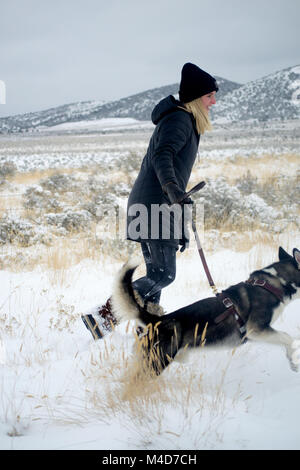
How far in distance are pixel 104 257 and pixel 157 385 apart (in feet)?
12.0

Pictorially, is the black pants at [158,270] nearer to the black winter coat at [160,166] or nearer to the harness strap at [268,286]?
the black winter coat at [160,166]

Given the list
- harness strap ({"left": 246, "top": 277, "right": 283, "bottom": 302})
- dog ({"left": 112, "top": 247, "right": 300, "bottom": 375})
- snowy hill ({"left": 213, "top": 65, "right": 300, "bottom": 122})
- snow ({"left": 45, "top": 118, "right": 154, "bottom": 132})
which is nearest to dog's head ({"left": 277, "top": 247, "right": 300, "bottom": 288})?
dog ({"left": 112, "top": 247, "right": 300, "bottom": 375})

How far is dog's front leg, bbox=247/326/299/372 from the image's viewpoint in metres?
2.42

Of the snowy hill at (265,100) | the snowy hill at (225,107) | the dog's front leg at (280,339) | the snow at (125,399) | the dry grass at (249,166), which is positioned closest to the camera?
the snow at (125,399)

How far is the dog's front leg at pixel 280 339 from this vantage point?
7.95 feet

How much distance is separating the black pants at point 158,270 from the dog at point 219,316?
177 mm

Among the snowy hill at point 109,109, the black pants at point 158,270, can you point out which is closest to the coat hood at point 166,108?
the black pants at point 158,270

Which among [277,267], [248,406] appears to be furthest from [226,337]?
[277,267]

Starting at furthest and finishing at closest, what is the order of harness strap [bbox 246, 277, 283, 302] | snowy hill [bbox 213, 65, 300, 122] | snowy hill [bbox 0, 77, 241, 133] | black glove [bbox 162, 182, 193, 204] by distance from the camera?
1. snowy hill [bbox 0, 77, 241, 133]
2. snowy hill [bbox 213, 65, 300, 122]
3. harness strap [bbox 246, 277, 283, 302]
4. black glove [bbox 162, 182, 193, 204]

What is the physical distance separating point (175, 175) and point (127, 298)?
920mm

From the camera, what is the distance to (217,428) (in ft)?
5.55

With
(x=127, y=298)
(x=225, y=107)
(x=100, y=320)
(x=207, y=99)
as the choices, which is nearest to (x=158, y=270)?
(x=127, y=298)

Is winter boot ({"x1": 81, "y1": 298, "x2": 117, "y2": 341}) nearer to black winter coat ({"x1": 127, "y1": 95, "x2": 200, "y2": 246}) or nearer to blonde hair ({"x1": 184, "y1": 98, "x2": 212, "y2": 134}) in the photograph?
black winter coat ({"x1": 127, "y1": 95, "x2": 200, "y2": 246})

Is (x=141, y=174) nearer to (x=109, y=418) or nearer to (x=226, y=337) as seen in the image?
(x=226, y=337)
